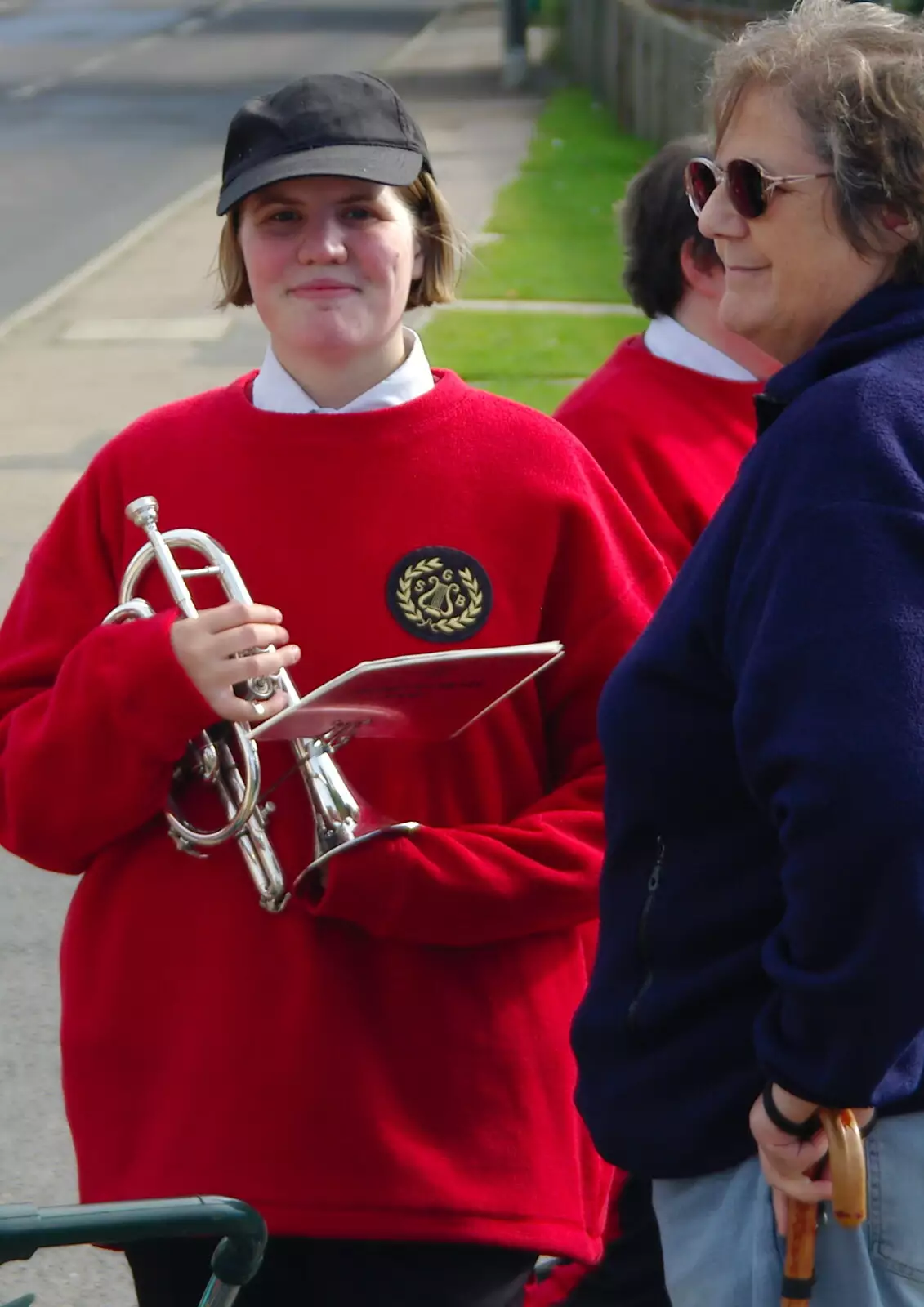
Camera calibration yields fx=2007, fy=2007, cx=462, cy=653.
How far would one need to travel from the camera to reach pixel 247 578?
2512 millimetres

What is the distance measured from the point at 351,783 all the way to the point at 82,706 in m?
0.34

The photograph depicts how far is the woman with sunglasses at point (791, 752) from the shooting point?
70.4 inches

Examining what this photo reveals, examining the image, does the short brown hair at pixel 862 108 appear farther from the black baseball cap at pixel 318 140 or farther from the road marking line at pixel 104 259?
the road marking line at pixel 104 259

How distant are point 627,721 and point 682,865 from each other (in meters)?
0.16

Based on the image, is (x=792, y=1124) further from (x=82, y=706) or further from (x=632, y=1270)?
(x=632, y=1270)

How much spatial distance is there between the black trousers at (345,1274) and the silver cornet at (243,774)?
0.44m

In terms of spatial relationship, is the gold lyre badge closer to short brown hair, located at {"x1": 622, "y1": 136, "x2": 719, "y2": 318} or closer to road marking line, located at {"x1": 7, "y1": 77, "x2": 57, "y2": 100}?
short brown hair, located at {"x1": 622, "y1": 136, "x2": 719, "y2": 318}

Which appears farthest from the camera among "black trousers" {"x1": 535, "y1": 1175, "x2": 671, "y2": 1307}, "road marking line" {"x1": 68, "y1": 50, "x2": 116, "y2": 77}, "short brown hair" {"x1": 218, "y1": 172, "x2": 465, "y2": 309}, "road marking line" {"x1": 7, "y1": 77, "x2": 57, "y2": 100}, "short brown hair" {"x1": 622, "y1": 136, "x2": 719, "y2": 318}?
"road marking line" {"x1": 68, "y1": 50, "x2": 116, "y2": 77}

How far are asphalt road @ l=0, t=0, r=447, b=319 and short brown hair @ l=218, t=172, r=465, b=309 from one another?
10.7 meters

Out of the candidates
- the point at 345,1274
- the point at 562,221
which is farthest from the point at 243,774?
the point at 562,221

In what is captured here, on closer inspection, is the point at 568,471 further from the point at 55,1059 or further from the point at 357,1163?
the point at 55,1059

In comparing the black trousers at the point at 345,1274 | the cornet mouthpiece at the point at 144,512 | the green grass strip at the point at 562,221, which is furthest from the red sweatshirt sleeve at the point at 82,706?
the green grass strip at the point at 562,221

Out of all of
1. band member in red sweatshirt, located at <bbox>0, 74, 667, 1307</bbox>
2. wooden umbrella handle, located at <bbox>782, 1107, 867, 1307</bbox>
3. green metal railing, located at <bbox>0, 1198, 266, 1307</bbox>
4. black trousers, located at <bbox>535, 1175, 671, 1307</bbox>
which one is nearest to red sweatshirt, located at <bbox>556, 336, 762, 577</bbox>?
band member in red sweatshirt, located at <bbox>0, 74, 667, 1307</bbox>

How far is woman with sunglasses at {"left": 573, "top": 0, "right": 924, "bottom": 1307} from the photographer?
1.79m
